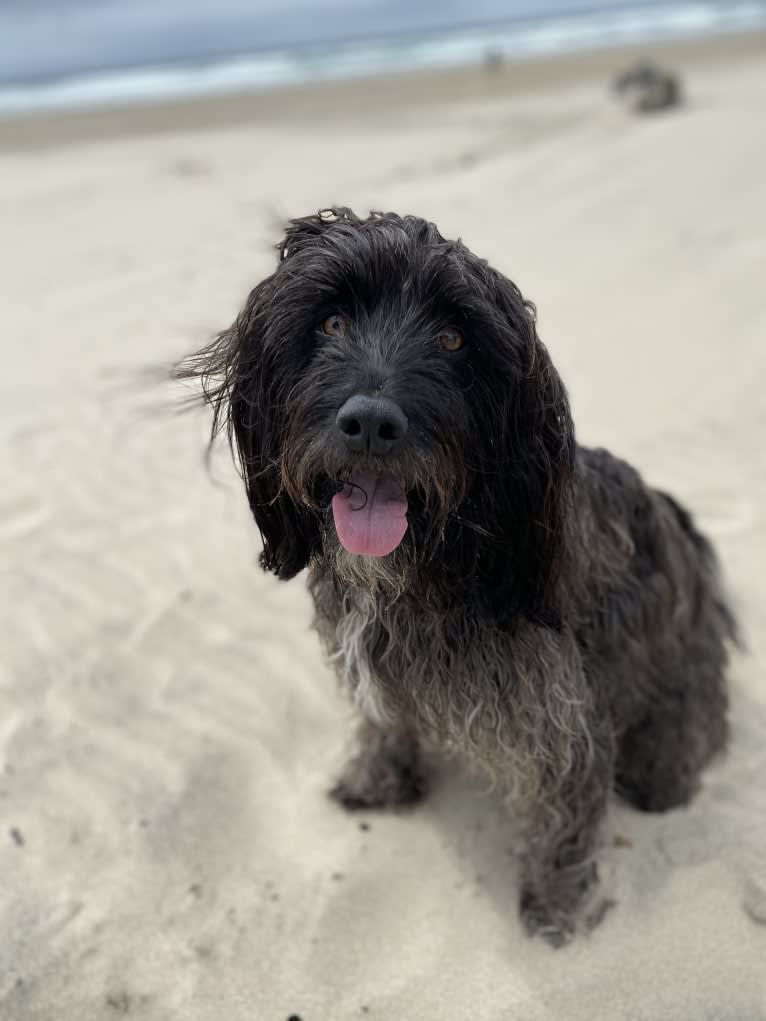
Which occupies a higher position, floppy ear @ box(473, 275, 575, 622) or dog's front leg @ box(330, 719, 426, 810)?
floppy ear @ box(473, 275, 575, 622)

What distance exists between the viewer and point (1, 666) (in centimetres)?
350

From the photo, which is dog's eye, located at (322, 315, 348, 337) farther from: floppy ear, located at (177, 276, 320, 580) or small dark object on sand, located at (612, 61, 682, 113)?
small dark object on sand, located at (612, 61, 682, 113)

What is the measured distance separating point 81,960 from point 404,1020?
0.94 metres

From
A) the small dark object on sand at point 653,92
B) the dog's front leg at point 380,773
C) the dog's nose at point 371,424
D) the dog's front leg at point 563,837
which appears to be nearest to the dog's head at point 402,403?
the dog's nose at point 371,424

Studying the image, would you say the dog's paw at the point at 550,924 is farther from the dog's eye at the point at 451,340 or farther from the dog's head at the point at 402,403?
the dog's eye at the point at 451,340

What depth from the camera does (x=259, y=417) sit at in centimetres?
211

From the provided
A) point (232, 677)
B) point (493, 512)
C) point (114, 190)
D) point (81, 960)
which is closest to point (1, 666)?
point (232, 677)

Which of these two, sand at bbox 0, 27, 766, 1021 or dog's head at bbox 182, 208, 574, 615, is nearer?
dog's head at bbox 182, 208, 574, 615

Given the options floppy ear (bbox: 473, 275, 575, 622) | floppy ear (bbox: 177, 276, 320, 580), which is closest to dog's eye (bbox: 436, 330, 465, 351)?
floppy ear (bbox: 473, 275, 575, 622)

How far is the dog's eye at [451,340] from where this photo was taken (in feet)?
6.47

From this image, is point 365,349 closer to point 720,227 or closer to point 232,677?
point 232,677

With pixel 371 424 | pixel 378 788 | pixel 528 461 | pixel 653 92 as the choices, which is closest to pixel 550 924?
pixel 378 788

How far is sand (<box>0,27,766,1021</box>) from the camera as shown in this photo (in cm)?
256

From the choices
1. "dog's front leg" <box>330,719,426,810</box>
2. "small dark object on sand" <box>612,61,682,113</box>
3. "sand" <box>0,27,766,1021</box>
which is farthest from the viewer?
"small dark object on sand" <box>612,61,682,113</box>
